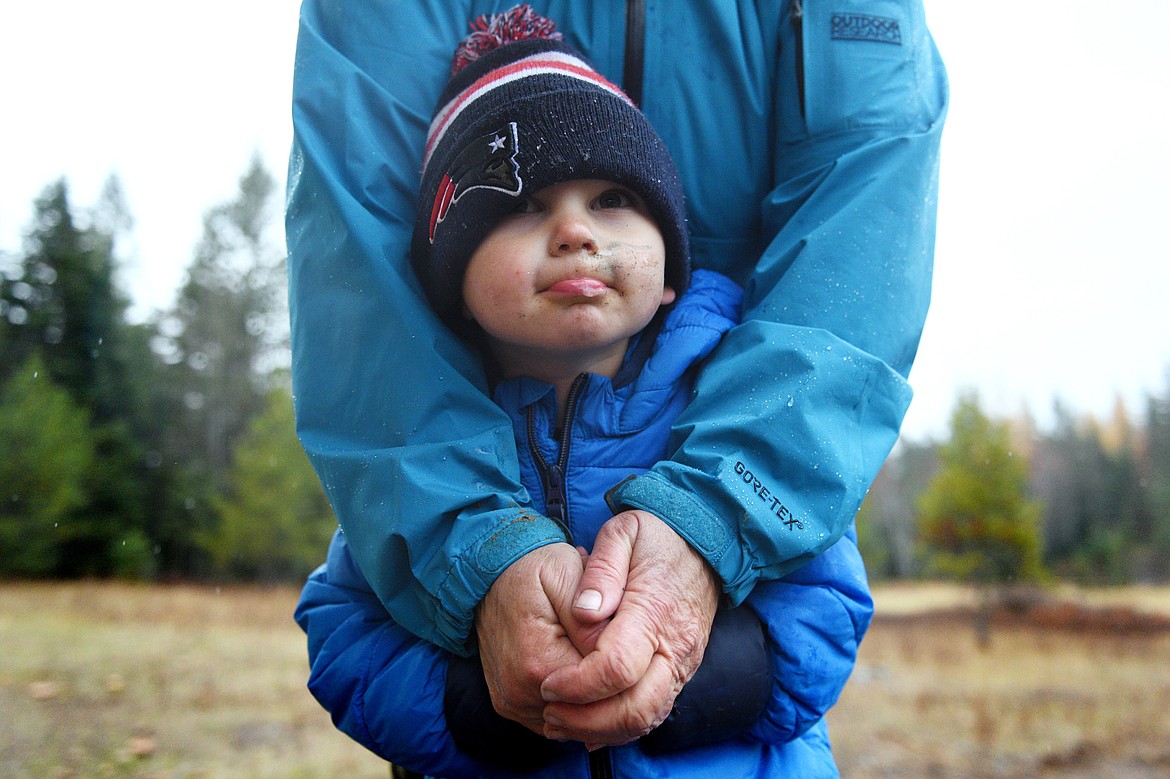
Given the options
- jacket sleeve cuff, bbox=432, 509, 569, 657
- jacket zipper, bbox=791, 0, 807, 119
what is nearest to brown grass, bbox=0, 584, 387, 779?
jacket sleeve cuff, bbox=432, 509, 569, 657

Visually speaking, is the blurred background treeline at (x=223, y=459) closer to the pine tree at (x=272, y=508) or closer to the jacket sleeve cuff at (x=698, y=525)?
the pine tree at (x=272, y=508)

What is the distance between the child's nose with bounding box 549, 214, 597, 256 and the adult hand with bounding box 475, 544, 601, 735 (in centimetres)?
44

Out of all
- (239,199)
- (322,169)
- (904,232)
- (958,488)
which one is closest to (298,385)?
(322,169)

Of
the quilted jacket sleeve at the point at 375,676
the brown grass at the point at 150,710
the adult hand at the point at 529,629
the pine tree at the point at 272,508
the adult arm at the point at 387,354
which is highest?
the adult arm at the point at 387,354

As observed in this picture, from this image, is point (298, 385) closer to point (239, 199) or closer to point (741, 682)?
point (741, 682)

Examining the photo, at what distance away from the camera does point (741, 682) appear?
1064 mm

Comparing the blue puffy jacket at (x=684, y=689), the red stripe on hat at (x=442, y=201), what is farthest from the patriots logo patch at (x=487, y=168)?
the blue puffy jacket at (x=684, y=689)

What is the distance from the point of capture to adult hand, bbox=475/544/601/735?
0.93 m

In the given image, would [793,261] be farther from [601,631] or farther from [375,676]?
[375,676]

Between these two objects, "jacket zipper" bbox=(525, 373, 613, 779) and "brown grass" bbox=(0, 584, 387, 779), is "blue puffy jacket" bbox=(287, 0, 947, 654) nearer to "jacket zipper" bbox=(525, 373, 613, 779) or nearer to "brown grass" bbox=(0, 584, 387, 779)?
"jacket zipper" bbox=(525, 373, 613, 779)

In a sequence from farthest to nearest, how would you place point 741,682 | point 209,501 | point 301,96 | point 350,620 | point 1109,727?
point 209,501, point 1109,727, point 301,96, point 350,620, point 741,682

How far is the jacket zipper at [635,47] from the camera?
4.90ft

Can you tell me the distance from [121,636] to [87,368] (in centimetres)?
859

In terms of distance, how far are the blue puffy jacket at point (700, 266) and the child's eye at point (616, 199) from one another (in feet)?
0.87
